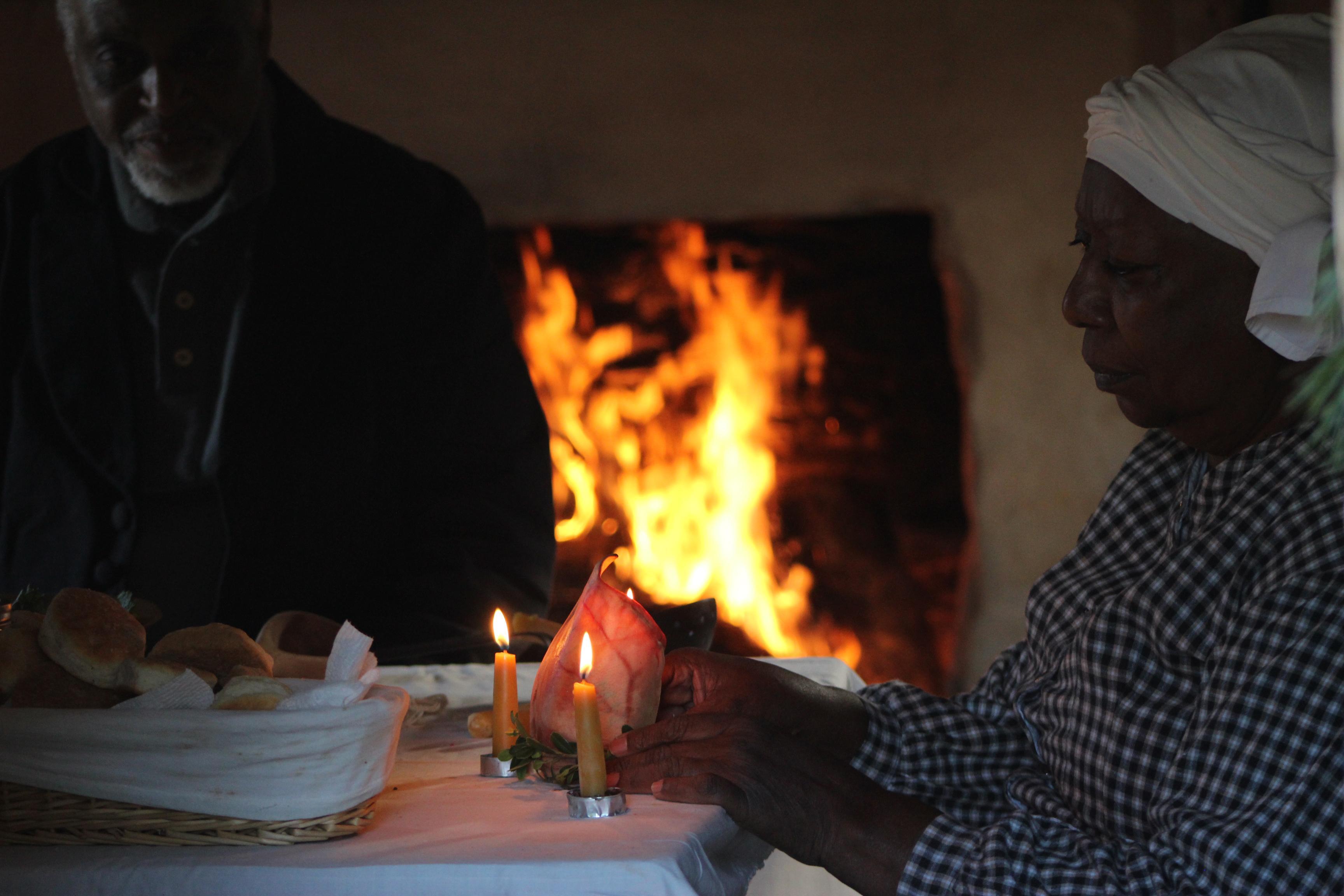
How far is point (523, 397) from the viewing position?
9.29 feet

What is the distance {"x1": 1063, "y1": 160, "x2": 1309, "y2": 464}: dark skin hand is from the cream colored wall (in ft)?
8.12

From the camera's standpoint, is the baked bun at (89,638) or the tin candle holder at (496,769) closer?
the baked bun at (89,638)

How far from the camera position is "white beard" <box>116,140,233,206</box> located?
255 cm

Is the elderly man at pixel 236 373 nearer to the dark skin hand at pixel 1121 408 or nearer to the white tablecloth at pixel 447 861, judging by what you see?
the dark skin hand at pixel 1121 408

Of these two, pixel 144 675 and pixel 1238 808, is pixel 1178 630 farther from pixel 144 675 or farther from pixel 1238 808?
pixel 144 675

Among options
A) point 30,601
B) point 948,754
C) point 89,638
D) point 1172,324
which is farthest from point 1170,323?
point 30,601

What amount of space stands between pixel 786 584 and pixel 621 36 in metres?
1.94

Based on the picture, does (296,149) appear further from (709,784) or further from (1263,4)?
(1263,4)

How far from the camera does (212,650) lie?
125 centimetres

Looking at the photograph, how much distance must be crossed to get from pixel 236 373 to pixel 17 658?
150 cm

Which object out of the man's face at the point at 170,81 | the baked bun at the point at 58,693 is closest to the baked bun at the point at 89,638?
the baked bun at the point at 58,693

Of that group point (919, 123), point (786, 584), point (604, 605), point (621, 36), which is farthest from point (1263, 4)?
point (604, 605)

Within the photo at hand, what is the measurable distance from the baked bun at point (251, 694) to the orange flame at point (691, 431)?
9.60 feet

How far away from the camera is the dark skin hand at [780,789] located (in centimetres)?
126
